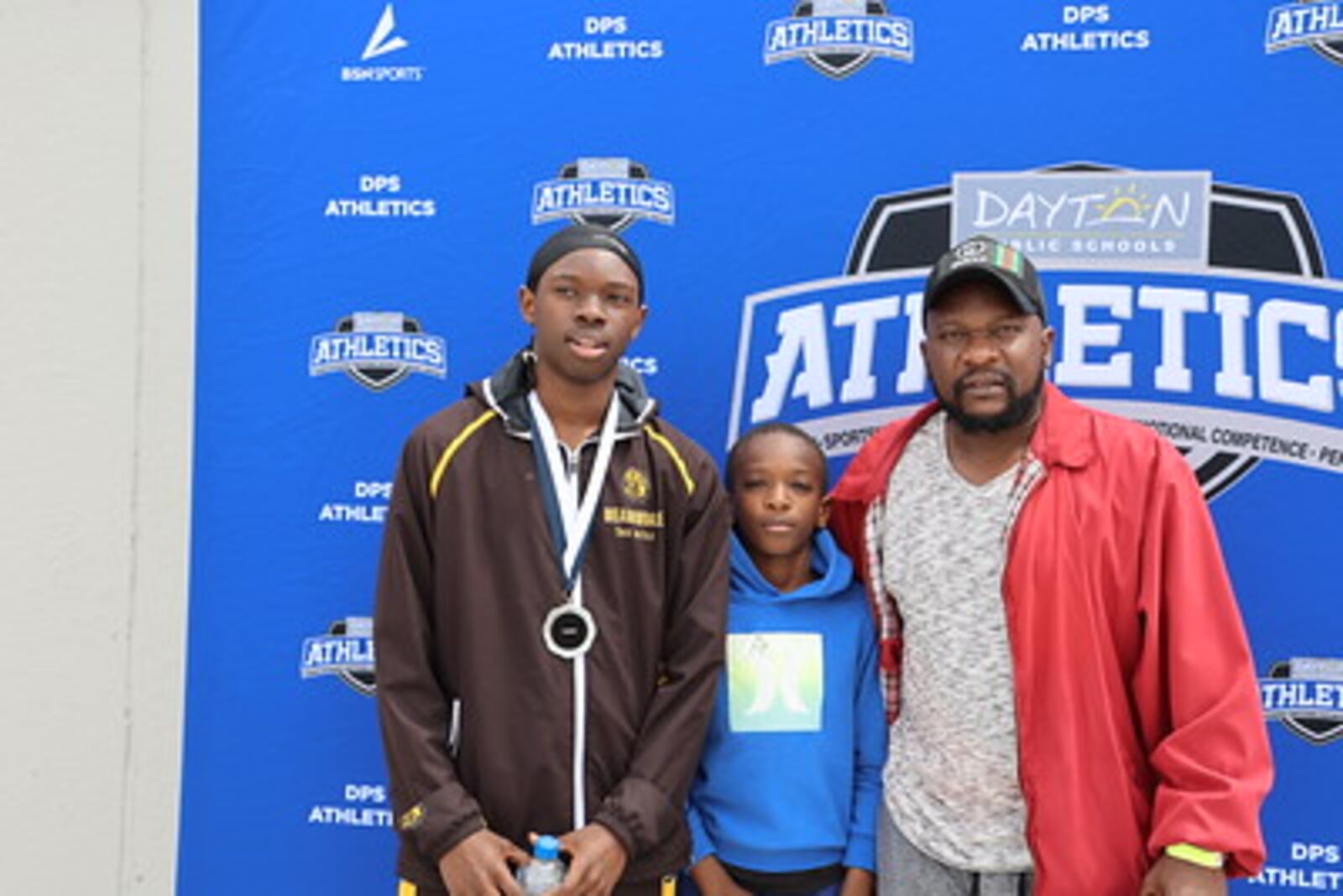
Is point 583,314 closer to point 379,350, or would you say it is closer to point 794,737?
point 794,737

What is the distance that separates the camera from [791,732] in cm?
214

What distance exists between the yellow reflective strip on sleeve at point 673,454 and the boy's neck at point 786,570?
0.25 meters

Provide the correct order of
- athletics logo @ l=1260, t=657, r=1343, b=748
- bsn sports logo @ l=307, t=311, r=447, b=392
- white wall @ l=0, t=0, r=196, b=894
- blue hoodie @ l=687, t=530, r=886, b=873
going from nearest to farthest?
blue hoodie @ l=687, t=530, r=886, b=873 < athletics logo @ l=1260, t=657, r=1343, b=748 < bsn sports logo @ l=307, t=311, r=447, b=392 < white wall @ l=0, t=0, r=196, b=894

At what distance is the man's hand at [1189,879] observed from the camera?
1.79 metres

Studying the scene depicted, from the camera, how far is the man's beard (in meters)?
1.98

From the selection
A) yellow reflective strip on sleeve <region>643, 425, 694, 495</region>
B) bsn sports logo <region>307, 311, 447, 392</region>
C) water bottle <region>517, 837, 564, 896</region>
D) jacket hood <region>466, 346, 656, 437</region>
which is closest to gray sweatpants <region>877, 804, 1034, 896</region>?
water bottle <region>517, 837, 564, 896</region>

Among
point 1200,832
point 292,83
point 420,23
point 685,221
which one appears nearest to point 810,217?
point 685,221

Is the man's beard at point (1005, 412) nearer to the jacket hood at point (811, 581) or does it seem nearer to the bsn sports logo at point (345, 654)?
the jacket hood at point (811, 581)

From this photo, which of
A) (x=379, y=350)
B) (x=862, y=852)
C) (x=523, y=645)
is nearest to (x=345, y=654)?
(x=379, y=350)

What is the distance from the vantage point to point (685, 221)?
9.09 ft


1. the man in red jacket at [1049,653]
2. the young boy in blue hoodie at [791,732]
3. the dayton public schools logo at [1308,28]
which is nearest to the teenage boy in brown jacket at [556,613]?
the young boy in blue hoodie at [791,732]

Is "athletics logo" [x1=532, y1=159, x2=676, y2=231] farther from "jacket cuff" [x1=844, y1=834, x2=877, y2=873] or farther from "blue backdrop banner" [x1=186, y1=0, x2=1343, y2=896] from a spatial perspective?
"jacket cuff" [x1=844, y1=834, x2=877, y2=873]

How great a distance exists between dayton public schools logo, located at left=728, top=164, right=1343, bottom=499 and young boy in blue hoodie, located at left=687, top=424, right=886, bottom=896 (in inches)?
19.5

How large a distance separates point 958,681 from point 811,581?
1.38 ft
